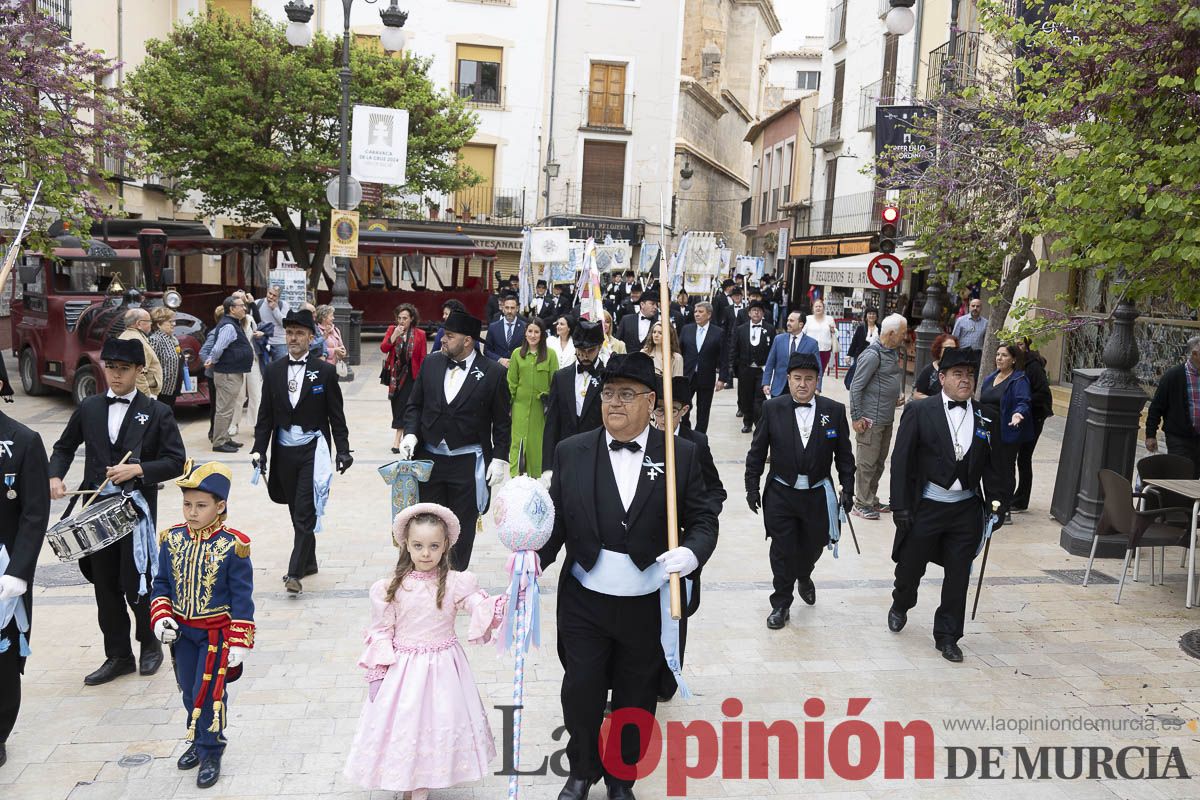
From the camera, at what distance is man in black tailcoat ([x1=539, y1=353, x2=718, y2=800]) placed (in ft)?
14.6

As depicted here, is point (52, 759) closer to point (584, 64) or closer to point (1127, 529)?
point (1127, 529)

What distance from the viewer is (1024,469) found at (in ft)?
34.8

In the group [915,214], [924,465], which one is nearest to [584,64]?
[915,214]

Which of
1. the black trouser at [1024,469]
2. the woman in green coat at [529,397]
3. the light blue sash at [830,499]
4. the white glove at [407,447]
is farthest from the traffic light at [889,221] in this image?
the white glove at [407,447]

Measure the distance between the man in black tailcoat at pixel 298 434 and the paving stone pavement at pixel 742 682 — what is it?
1.83ft

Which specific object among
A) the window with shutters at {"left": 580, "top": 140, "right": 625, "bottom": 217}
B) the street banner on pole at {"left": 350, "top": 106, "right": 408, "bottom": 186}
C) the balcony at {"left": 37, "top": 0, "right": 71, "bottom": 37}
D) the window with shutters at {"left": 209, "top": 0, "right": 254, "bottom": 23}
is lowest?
the street banner on pole at {"left": 350, "top": 106, "right": 408, "bottom": 186}

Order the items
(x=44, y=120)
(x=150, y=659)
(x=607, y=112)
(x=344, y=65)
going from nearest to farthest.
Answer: (x=150, y=659)
(x=44, y=120)
(x=344, y=65)
(x=607, y=112)

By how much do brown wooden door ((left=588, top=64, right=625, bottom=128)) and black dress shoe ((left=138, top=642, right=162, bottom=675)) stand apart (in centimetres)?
3595

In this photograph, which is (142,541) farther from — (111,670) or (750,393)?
(750,393)

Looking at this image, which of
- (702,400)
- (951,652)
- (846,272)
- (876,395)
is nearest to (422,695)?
(951,652)

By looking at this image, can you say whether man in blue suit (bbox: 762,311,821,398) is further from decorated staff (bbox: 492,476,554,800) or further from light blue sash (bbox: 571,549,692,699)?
decorated staff (bbox: 492,476,554,800)

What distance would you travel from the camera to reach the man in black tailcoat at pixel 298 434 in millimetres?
7434

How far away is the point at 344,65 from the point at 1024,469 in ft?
45.5

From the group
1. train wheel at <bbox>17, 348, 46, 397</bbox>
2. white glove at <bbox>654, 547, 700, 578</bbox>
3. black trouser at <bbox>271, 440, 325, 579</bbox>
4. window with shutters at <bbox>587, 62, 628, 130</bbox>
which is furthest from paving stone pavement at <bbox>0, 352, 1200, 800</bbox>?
window with shutters at <bbox>587, 62, 628, 130</bbox>
